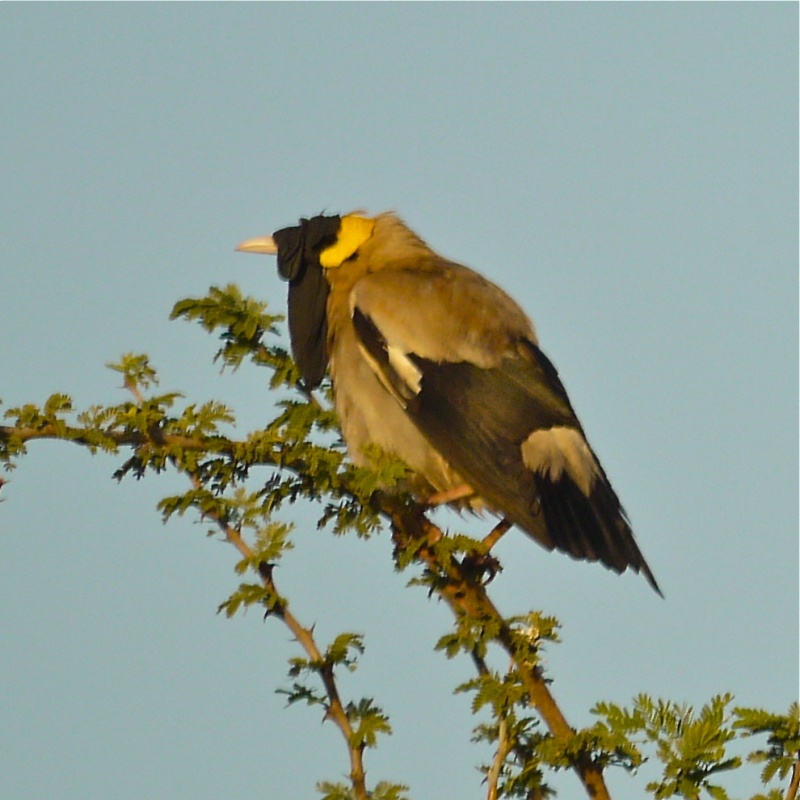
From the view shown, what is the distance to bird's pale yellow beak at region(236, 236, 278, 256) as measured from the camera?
7.59 meters

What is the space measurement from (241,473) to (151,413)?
1.13 ft

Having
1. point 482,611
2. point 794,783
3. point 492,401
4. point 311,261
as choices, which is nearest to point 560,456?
point 492,401

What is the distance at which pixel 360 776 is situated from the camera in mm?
3557

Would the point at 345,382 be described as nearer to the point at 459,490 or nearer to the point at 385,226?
the point at 459,490

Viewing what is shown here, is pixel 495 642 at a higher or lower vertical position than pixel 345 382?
lower

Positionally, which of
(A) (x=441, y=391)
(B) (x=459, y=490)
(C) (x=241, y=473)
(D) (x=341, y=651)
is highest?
(A) (x=441, y=391)

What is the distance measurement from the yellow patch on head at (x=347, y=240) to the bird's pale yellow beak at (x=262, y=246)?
14.7 inches

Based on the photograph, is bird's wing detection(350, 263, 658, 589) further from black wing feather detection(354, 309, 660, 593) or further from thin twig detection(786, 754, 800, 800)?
thin twig detection(786, 754, 800, 800)

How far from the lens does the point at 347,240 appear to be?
7484 mm

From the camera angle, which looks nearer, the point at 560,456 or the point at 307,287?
the point at 560,456

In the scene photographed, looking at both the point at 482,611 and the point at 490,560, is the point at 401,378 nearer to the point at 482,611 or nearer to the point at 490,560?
the point at 490,560

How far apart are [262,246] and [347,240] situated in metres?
0.53

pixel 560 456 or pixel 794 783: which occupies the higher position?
pixel 560 456

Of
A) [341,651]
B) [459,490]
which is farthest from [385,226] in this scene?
[341,651]
